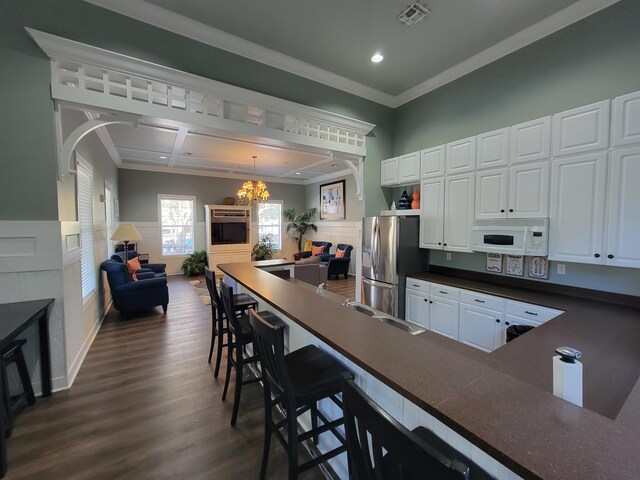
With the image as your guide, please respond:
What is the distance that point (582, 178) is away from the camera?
8.00 ft

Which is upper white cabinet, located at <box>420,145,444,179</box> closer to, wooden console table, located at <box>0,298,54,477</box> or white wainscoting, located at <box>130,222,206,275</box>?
wooden console table, located at <box>0,298,54,477</box>

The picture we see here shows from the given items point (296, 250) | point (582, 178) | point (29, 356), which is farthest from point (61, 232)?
point (296, 250)

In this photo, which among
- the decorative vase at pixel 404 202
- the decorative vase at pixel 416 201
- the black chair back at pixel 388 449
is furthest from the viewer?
the decorative vase at pixel 404 202

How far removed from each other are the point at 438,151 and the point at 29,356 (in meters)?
4.64

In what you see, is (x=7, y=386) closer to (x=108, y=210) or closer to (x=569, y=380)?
(x=569, y=380)

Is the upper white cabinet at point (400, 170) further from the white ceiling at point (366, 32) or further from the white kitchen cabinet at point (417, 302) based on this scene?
the white kitchen cabinet at point (417, 302)

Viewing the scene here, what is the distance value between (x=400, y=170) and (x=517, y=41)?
178 centimetres

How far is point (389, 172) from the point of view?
4.18 metres

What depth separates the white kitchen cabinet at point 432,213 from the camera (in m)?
3.52

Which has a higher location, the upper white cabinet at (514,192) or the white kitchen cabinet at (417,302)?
the upper white cabinet at (514,192)

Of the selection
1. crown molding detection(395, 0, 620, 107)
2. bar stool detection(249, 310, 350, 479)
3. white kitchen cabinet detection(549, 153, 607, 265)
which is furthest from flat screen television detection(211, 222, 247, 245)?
white kitchen cabinet detection(549, 153, 607, 265)

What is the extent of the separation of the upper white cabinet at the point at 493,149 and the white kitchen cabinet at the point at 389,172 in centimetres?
117

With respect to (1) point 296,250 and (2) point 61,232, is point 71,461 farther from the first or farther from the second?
(1) point 296,250

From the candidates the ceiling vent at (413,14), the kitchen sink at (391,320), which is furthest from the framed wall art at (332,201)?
the kitchen sink at (391,320)
